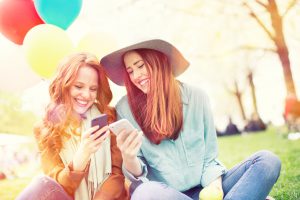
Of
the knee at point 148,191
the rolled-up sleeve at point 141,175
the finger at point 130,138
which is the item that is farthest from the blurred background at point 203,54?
the knee at point 148,191

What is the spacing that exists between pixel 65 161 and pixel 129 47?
2.00 feet

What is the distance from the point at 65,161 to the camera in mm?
2076

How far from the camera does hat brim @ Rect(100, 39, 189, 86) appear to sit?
209cm

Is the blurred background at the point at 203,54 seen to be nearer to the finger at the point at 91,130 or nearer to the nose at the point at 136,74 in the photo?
the nose at the point at 136,74

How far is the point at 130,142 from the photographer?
6.21 ft

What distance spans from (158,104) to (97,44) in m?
0.48

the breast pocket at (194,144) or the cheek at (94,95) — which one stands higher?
the cheek at (94,95)

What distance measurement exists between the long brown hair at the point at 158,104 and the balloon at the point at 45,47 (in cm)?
43

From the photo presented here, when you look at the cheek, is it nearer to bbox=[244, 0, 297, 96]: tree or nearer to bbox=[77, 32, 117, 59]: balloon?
bbox=[77, 32, 117, 59]: balloon

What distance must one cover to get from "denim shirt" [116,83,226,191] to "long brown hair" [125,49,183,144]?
4 cm

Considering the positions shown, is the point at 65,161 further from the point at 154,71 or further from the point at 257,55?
the point at 257,55

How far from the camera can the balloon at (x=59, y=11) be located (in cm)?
233

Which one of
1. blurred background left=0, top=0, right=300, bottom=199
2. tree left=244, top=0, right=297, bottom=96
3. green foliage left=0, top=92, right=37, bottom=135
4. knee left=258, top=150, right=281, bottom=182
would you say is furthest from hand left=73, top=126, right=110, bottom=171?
green foliage left=0, top=92, right=37, bottom=135

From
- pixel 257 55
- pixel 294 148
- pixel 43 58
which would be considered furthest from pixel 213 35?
pixel 43 58
